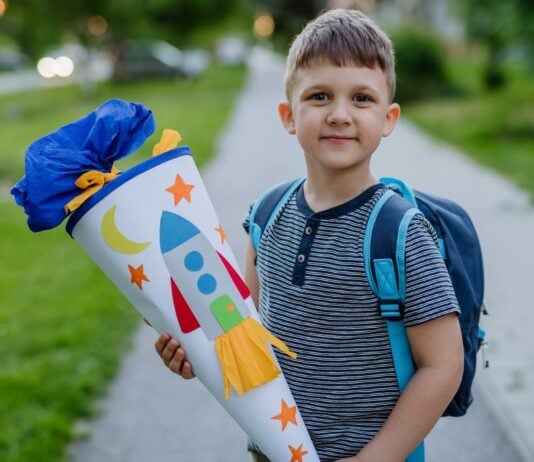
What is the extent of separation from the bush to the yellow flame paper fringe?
19.9m

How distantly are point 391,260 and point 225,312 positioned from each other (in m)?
0.35

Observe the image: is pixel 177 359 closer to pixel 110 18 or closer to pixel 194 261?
pixel 194 261

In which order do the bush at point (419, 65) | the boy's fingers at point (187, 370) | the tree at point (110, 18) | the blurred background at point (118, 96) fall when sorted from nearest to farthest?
1. the boy's fingers at point (187, 370)
2. the blurred background at point (118, 96)
3. the tree at point (110, 18)
4. the bush at point (419, 65)

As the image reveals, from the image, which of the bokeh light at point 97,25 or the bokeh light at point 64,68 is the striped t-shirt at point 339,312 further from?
the bokeh light at point 64,68

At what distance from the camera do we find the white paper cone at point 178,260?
1.64 meters

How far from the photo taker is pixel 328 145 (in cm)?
181

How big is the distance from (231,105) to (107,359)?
18779 millimetres

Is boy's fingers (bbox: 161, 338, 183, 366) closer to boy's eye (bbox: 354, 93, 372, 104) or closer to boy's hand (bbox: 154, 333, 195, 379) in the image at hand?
boy's hand (bbox: 154, 333, 195, 379)

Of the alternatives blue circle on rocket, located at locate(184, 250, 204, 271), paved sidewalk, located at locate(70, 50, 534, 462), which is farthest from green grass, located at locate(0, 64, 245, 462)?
blue circle on rocket, located at locate(184, 250, 204, 271)

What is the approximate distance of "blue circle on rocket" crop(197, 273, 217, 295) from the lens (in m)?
1.68

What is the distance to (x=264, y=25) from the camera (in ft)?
174

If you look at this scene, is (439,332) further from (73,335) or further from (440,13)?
(440,13)

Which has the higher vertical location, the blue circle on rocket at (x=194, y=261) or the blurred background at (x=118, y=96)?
the blue circle on rocket at (x=194, y=261)

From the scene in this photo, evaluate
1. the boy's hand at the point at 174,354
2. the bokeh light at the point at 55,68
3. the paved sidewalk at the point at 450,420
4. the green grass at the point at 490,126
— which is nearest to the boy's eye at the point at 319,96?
the boy's hand at the point at 174,354
